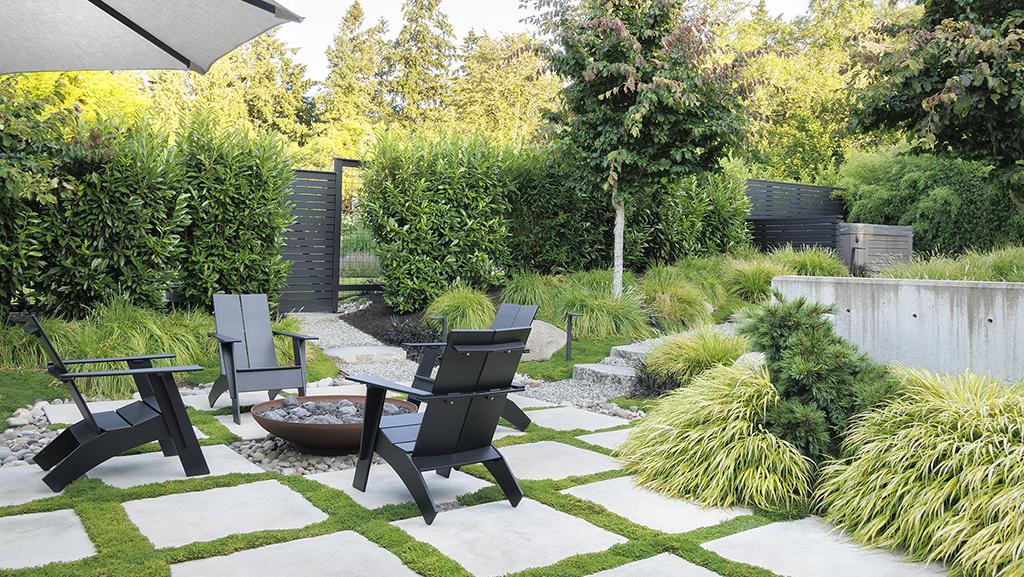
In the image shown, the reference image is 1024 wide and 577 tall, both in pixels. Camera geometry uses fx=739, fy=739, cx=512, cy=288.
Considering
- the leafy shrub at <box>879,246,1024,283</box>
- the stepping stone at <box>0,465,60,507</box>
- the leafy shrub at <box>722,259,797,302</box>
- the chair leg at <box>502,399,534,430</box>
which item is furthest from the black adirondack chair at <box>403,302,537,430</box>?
the leafy shrub at <box>722,259,797,302</box>

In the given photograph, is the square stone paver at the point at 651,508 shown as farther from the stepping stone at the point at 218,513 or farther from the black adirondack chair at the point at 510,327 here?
the stepping stone at the point at 218,513

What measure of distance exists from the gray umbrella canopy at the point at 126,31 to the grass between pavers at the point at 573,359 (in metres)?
4.38

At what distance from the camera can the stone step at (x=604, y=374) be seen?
6383 millimetres

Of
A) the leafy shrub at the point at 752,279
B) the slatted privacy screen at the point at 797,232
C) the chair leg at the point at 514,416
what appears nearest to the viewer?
the chair leg at the point at 514,416

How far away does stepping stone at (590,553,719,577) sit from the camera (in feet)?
8.34

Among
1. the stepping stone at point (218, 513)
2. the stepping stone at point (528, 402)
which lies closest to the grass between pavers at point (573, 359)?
the stepping stone at point (528, 402)

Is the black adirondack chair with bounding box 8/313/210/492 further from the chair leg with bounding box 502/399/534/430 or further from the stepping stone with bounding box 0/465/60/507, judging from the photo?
the chair leg with bounding box 502/399/534/430

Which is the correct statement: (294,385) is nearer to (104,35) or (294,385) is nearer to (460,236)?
(104,35)

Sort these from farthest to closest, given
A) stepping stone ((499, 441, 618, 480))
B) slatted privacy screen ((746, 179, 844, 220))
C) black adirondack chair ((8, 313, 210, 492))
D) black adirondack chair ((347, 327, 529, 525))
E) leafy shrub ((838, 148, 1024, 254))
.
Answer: slatted privacy screen ((746, 179, 844, 220)) → leafy shrub ((838, 148, 1024, 254)) → stepping stone ((499, 441, 618, 480)) → black adirondack chair ((8, 313, 210, 492)) → black adirondack chair ((347, 327, 529, 525))

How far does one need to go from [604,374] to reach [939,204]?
31.8ft

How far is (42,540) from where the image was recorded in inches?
105

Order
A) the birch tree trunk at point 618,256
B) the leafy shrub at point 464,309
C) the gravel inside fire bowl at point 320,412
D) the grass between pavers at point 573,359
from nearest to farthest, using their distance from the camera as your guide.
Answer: the gravel inside fire bowl at point 320,412 → the grass between pavers at point 573,359 → the leafy shrub at point 464,309 → the birch tree trunk at point 618,256

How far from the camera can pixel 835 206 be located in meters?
15.8

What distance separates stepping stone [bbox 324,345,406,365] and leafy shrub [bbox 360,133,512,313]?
3.92ft
